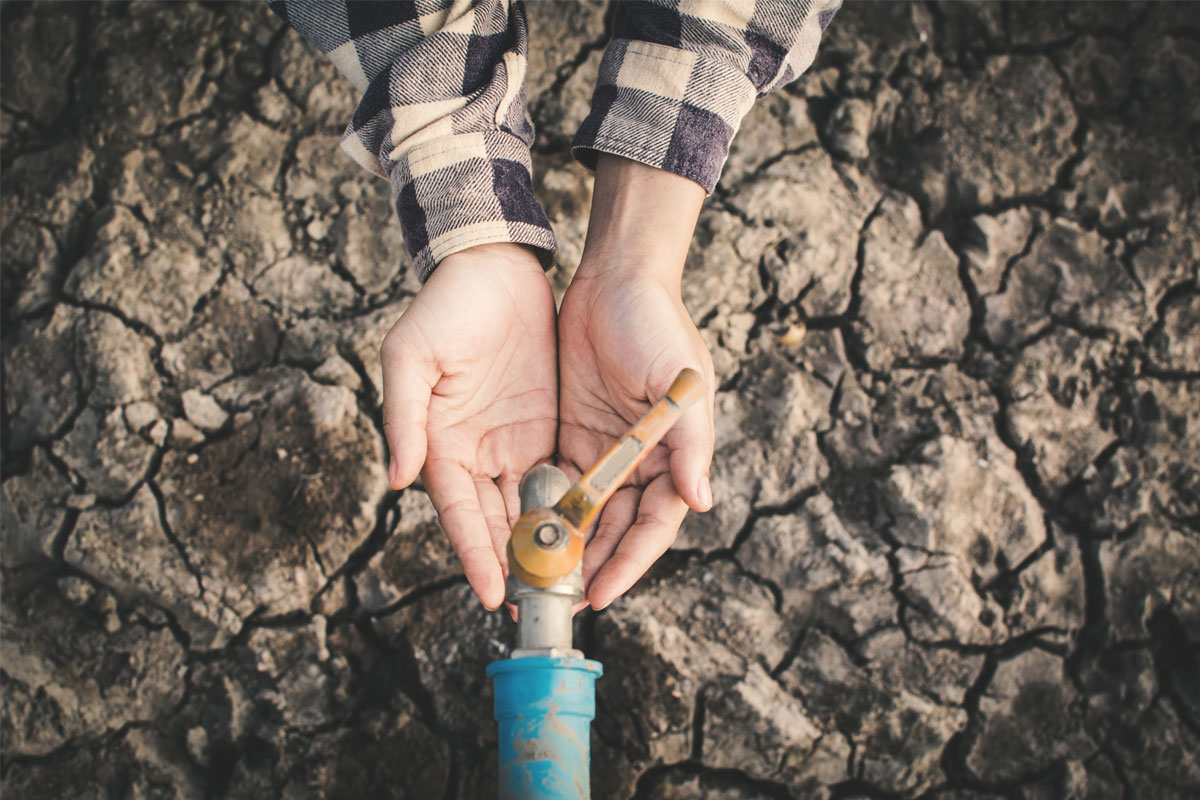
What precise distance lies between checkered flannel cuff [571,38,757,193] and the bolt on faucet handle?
1.87ft

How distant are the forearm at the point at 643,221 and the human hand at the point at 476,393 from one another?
16cm

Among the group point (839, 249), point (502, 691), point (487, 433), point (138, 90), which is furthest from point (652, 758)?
point (138, 90)

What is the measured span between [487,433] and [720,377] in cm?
73

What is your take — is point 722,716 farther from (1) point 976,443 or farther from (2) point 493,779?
(1) point 976,443

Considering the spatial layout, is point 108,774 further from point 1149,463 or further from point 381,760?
point 1149,463

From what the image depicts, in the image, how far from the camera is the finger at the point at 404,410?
4.12 ft

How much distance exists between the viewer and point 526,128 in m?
1.60

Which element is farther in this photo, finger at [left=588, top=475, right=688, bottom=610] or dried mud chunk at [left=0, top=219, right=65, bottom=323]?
dried mud chunk at [left=0, top=219, right=65, bottom=323]

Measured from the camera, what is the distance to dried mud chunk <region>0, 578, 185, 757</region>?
1743 mm

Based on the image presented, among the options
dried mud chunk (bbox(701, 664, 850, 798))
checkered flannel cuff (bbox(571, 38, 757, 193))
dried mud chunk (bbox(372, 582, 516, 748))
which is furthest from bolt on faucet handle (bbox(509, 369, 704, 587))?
dried mud chunk (bbox(701, 664, 850, 798))

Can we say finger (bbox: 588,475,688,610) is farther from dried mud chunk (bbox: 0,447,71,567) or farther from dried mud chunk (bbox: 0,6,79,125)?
dried mud chunk (bbox: 0,6,79,125)

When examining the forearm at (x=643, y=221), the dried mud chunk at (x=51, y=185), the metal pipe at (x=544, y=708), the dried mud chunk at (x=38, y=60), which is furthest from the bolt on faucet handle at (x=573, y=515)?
the dried mud chunk at (x=38, y=60)

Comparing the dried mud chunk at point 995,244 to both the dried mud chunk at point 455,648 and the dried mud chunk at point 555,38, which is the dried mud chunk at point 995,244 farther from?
the dried mud chunk at point 455,648

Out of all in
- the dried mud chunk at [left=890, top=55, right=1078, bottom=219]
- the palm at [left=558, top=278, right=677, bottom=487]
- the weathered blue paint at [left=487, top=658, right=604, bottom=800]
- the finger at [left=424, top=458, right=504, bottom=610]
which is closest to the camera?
the weathered blue paint at [left=487, top=658, right=604, bottom=800]
